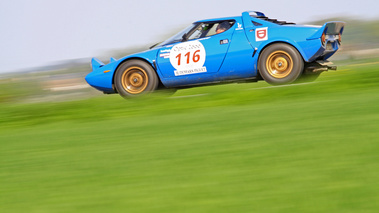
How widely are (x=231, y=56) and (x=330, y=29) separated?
1593 mm

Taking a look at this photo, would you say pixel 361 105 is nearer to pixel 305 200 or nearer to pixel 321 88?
pixel 321 88

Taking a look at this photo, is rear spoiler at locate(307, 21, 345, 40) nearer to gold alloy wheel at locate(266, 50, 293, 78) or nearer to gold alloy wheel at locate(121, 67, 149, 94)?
gold alloy wheel at locate(266, 50, 293, 78)

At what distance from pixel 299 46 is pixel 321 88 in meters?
0.99

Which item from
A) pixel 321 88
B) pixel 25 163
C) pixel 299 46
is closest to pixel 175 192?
pixel 25 163

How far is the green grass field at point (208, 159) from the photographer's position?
349 centimetres

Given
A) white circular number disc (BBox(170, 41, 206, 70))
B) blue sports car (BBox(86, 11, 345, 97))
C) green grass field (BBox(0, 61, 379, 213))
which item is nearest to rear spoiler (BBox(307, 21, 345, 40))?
blue sports car (BBox(86, 11, 345, 97))

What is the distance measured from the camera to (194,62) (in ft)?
29.4

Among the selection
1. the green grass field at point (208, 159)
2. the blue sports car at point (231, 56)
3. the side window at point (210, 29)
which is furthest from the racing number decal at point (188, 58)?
the green grass field at point (208, 159)

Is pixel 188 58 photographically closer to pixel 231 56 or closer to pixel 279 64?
pixel 231 56

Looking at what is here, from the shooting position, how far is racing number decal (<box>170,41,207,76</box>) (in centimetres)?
895

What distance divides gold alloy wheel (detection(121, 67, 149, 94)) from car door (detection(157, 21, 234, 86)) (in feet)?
1.30

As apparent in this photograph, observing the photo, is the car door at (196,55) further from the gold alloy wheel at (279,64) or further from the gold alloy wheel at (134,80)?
the gold alloy wheel at (279,64)

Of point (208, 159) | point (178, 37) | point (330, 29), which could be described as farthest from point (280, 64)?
point (208, 159)

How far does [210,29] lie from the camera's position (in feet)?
30.2
